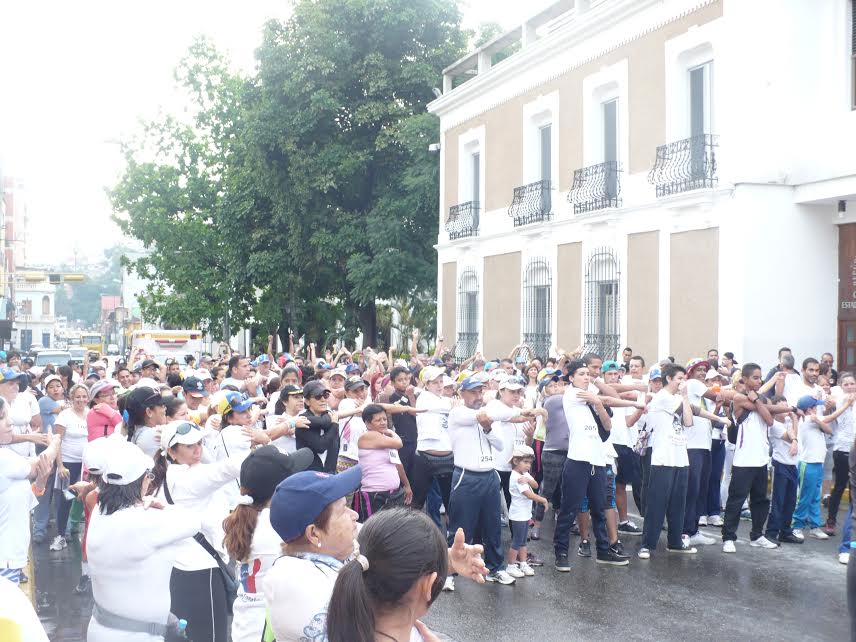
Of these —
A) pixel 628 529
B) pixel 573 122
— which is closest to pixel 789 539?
pixel 628 529

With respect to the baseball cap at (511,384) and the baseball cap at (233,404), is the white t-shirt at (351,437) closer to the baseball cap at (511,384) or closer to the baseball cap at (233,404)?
the baseball cap at (511,384)

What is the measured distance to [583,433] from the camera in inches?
359

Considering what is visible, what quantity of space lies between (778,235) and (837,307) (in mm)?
1766

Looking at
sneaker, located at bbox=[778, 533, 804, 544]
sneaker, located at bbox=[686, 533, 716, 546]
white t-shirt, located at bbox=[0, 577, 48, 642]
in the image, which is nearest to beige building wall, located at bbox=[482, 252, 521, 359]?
sneaker, located at bbox=[686, 533, 716, 546]

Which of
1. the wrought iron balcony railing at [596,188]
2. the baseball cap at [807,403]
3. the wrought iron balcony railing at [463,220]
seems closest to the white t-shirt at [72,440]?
the baseball cap at [807,403]

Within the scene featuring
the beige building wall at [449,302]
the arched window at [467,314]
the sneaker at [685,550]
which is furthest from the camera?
the beige building wall at [449,302]

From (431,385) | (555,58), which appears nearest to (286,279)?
(555,58)

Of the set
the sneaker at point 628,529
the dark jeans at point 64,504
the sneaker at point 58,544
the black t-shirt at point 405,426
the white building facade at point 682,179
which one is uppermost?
the white building facade at point 682,179

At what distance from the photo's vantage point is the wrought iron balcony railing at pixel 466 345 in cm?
2514

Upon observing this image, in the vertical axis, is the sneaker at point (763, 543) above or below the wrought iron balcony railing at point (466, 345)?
below

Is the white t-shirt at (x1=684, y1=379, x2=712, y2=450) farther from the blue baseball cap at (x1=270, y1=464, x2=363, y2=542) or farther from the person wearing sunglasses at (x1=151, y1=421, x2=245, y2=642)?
the blue baseball cap at (x1=270, y1=464, x2=363, y2=542)

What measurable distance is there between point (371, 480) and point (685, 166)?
1073 centimetres

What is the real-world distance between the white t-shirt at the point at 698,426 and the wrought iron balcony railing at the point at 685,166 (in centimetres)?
741

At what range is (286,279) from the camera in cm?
2981
